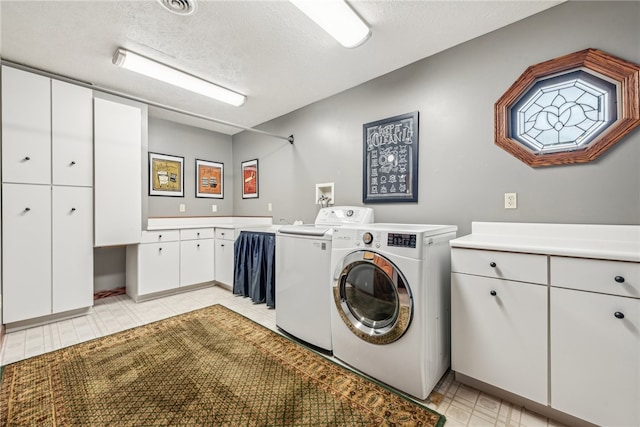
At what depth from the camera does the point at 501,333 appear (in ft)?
4.73

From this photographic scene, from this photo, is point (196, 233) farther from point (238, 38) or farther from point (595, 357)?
point (595, 357)

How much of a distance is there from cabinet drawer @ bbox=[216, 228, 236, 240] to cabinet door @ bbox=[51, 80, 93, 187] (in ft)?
4.78

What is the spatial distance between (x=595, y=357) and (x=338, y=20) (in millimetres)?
2314

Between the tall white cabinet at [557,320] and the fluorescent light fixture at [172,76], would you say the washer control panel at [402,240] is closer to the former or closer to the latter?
the tall white cabinet at [557,320]

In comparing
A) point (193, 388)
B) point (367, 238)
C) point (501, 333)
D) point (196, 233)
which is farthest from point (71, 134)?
point (501, 333)

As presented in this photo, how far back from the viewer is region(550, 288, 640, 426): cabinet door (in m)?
1.13

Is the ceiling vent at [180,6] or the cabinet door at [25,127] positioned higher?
the ceiling vent at [180,6]

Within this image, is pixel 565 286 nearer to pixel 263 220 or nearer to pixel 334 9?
pixel 334 9

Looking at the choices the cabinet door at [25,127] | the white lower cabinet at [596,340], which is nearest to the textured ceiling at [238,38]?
the cabinet door at [25,127]

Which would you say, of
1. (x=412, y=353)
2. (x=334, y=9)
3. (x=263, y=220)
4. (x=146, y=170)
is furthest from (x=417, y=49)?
(x=146, y=170)

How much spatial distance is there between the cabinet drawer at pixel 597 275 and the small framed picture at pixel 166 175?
13.7 feet

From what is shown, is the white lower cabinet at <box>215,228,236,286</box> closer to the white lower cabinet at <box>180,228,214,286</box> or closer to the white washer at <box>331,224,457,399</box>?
the white lower cabinet at <box>180,228,214,286</box>

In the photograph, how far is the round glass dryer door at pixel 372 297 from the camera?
60.1 inches

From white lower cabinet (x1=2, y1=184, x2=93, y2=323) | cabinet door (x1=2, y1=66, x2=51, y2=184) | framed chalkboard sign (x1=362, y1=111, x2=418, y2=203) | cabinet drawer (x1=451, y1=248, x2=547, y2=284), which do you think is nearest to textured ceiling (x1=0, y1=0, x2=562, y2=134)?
cabinet door (x1=2, y1=66, x2=51, y2=184)
